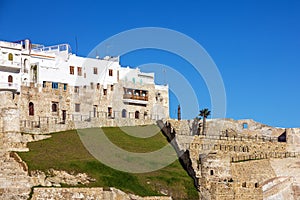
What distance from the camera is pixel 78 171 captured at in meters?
61.3

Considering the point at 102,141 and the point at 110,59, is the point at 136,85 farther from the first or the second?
the point at 102,141

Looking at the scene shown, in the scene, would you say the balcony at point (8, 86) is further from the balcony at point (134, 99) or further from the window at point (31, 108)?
the balcony at point (134, 99)

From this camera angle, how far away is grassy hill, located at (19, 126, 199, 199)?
61562mm

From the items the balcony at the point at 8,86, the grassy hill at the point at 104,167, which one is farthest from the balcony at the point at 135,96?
the balcony at the point at 8,86

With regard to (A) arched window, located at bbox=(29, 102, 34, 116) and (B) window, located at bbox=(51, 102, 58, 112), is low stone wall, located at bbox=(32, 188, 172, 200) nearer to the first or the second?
(A) arched window, located at bbox=(29, 102, 34, 116)

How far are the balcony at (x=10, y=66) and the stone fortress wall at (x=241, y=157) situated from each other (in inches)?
703

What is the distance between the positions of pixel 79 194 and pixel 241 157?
30073mm

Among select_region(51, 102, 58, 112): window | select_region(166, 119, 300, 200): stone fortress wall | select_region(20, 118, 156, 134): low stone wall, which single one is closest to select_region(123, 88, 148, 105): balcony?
select_region(20, 118, 156, 134): low stone wall

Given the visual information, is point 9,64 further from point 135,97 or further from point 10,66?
point 135,97

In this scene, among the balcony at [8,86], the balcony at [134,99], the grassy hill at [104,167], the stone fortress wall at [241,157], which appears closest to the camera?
the grassy hill at [104,167]

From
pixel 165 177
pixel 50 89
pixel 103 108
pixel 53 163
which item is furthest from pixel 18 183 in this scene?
pixel 103 108

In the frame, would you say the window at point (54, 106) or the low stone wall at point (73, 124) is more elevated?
the window at point (54, 106)

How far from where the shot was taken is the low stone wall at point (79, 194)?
5600 centimetres

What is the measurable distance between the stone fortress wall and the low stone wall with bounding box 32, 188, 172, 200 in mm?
12012
